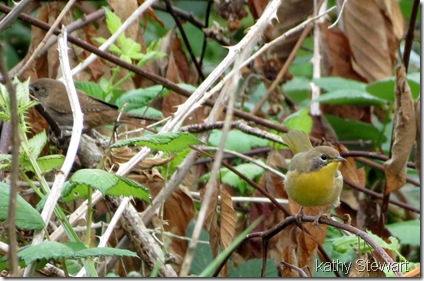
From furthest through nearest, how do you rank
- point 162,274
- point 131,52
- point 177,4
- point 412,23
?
1. point 177,4
2. point 131,52
3. point 412,23
4. point 162,274

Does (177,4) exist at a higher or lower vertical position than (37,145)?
higher

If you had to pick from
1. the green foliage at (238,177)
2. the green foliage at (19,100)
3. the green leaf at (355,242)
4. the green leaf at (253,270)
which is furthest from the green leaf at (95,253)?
the green foliage at (238,177)

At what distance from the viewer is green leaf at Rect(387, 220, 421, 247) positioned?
414 centimetres

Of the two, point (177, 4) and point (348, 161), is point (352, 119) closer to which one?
point (348, 161)

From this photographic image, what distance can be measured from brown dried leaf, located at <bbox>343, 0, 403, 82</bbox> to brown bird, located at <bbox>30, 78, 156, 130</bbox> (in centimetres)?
171

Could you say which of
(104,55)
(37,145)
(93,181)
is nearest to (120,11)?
(104,55)

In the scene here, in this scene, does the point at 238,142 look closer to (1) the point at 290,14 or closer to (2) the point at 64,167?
(1) the point at 290,14

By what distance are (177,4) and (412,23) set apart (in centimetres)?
344

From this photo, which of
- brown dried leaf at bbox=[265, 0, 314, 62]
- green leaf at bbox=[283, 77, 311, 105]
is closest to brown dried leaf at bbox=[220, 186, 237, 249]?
brown dried leaf at bbox=[265, 0, 314, 62]

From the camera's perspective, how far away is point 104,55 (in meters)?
3.79

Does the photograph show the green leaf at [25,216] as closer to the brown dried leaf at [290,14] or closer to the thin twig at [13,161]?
the thin twig at [13,161]

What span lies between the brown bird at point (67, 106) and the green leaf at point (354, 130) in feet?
4.66

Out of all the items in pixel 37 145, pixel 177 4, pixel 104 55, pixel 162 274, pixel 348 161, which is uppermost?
pixel 177 4

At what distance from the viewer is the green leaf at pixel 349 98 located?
471 cm
